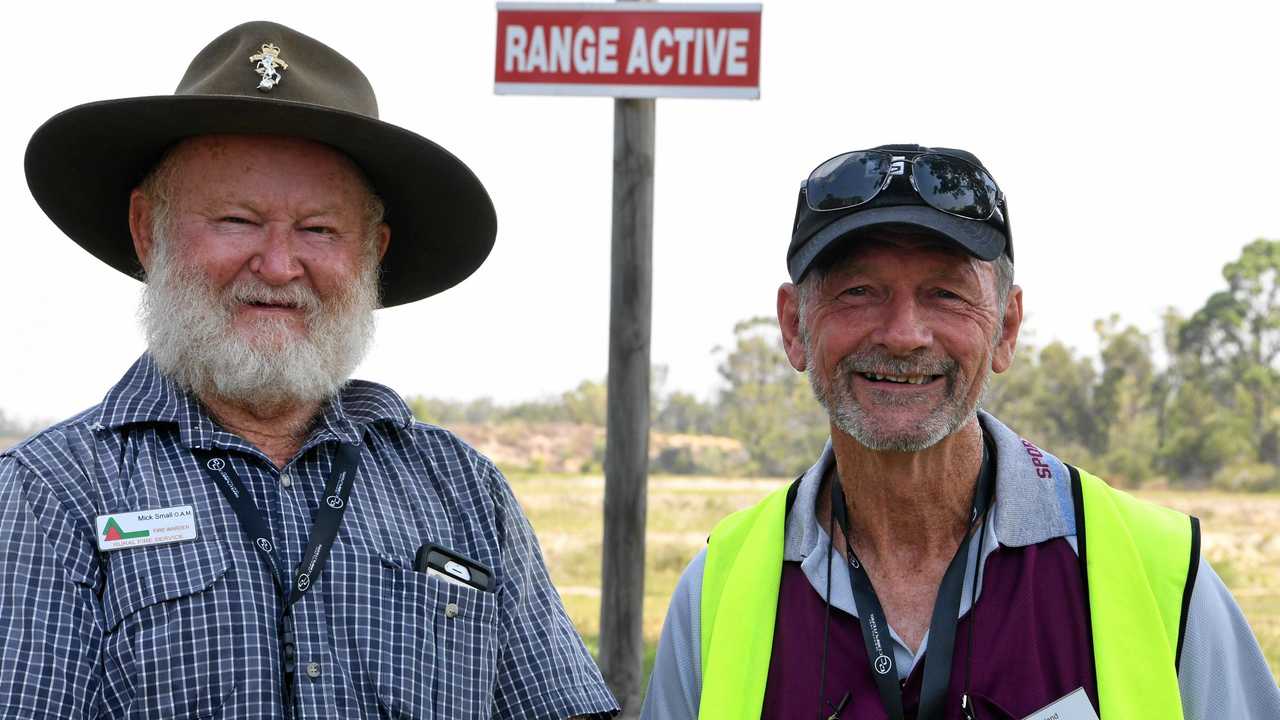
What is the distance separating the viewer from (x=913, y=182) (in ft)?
7.79

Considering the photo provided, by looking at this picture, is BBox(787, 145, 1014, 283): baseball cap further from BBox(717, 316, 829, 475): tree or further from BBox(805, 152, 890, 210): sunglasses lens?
BBox(717, 316, 829, 475): tree

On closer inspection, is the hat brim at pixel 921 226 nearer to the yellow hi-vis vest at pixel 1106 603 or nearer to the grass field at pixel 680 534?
the yellow hi-vis vest at pixel 1106 603

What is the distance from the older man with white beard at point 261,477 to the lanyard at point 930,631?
78 cm

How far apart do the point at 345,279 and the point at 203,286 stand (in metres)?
0.30

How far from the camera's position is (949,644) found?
222 centimetres

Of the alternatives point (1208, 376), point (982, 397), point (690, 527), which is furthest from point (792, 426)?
point (982, 397)

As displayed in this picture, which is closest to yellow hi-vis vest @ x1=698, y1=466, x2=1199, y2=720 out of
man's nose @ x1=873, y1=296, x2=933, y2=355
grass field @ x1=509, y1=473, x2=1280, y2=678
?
man's nose @ x1=873, y1=296, x2=933, y2=355

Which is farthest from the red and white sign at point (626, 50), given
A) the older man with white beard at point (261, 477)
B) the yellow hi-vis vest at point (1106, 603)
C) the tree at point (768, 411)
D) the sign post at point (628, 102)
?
the tree at point (768, 411)

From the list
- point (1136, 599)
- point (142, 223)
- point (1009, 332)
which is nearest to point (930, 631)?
point (1136, 599)

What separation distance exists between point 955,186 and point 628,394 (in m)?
2.27

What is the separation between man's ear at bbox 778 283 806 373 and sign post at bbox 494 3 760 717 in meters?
1.59

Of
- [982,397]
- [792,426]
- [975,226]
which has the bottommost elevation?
[792,426]

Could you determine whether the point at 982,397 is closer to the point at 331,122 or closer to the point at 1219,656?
the point at 1219,656

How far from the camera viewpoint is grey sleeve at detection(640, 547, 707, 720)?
250cm
